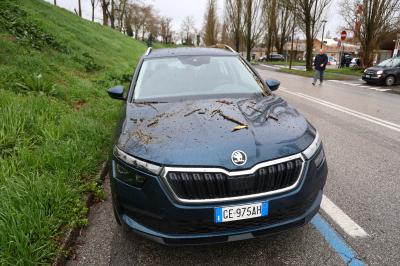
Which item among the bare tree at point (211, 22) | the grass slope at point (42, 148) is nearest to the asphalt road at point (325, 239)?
the grass slope at point (42, 148)

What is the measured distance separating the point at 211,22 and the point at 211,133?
206ft

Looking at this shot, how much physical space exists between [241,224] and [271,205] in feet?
0.80

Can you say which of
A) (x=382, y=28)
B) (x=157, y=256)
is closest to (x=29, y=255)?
(x=157, y=256)

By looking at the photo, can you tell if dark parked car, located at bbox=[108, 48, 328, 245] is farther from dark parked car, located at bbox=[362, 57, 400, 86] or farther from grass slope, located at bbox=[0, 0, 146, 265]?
dark parked car, located at bbox=[362, 57, 400, 86]

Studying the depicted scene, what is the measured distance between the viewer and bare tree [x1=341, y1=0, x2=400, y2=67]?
22.3 metres

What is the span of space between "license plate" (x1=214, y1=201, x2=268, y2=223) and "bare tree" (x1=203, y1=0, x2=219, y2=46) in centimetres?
6228

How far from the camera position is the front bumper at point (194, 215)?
2105mm

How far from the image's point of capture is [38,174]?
10.9ft

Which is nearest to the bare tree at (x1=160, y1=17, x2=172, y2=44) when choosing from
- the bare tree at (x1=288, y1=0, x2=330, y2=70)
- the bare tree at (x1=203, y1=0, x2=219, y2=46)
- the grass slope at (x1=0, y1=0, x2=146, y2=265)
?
the bare tree at (x1=203, y1=0, x2=219, y2=46)

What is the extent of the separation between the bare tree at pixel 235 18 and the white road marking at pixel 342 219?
4526cm

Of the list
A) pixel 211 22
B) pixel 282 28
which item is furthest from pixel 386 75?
pixel 211 22

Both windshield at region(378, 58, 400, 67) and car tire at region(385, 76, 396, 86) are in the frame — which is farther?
windshield at region(378, 58, 400, 67)

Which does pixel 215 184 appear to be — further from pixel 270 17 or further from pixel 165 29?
pixel 165 29

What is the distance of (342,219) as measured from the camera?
3000 mm
